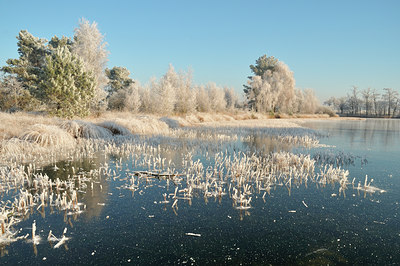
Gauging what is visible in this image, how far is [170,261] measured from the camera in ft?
10.2

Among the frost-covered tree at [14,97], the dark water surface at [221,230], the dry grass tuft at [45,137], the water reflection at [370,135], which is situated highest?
the frost-covered tree at [14,97]

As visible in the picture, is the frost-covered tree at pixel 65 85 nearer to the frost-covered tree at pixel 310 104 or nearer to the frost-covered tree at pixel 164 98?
the frost-covered tree at pixel 164 98

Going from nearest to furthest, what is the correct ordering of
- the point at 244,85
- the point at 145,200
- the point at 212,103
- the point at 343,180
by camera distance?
the point at 145,200, the point at 343,180, the point at 212,103, the point at 244,85

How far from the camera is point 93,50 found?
32625 mm

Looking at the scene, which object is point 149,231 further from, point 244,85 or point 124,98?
point 244,85

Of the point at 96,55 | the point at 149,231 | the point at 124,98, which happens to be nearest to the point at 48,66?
the point at 96,55

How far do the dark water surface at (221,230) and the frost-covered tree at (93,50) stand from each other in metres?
29.3

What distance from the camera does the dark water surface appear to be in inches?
127

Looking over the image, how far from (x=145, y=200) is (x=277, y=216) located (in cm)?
279

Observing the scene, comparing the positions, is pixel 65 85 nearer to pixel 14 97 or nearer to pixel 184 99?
pixel 14 97

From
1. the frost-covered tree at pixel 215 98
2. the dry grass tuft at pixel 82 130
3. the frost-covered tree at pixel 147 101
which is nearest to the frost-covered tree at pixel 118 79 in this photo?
the frost-covered tree at pixel 147 101

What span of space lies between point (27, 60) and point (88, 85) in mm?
20057

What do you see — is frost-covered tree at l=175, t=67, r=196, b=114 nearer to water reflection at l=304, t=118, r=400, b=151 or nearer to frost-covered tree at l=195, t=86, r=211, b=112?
frost-covered tree at l=195, t=86, r=211, b=112

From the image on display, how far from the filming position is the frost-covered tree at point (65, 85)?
20.6 m
